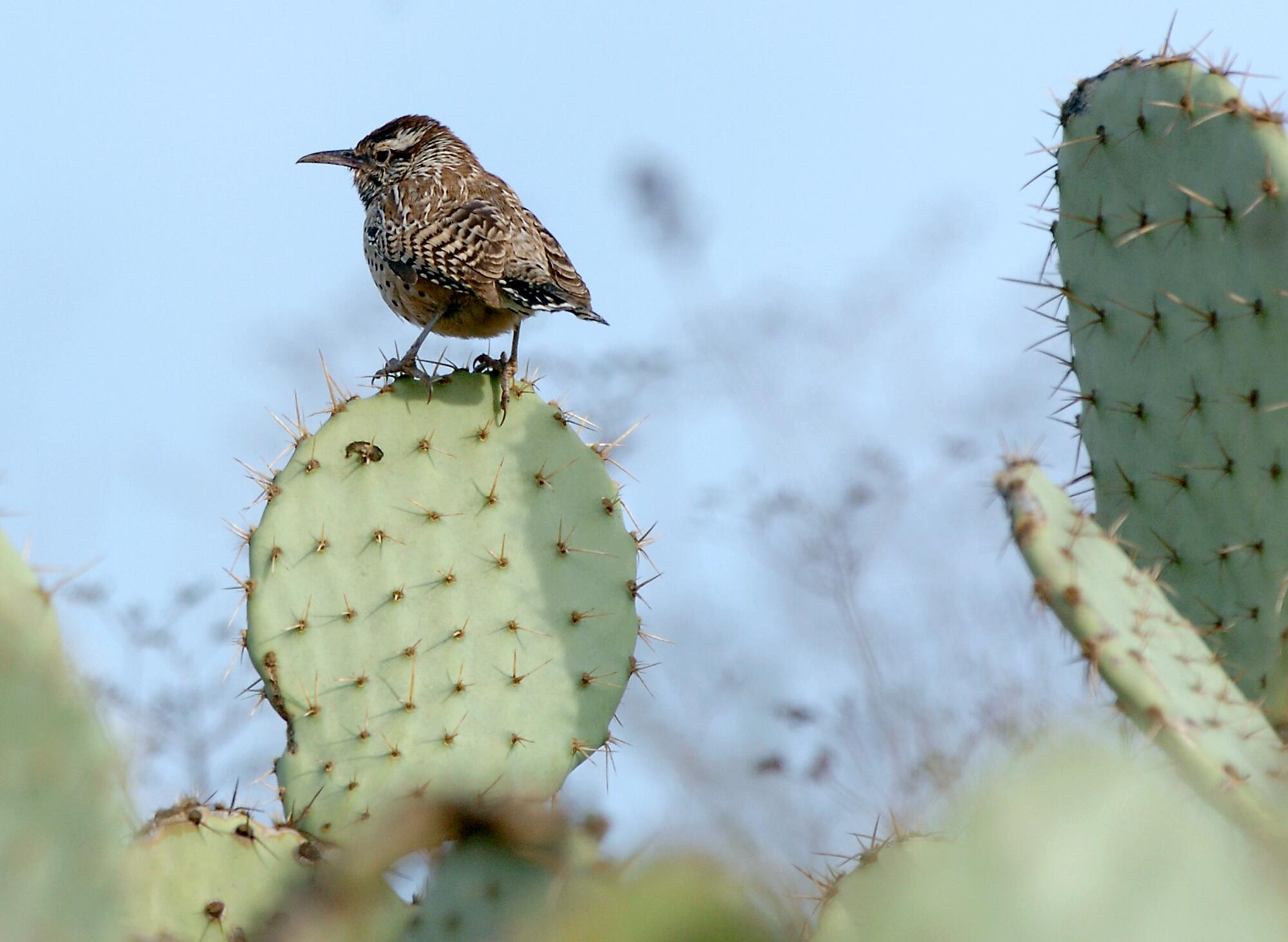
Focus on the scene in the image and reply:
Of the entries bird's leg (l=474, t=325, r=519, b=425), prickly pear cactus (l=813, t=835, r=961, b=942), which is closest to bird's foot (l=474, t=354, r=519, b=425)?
bird's leg (l=474, t=325, r=519, b=425)

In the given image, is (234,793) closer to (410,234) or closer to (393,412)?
(393,412)

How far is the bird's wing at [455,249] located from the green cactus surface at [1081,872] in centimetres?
228

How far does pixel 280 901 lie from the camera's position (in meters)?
2.12

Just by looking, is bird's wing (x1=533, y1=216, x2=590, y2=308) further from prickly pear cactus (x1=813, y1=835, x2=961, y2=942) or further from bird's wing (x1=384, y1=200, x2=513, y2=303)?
prickly pear cactus (x1=813, y1=835, x2=961, y2=942)

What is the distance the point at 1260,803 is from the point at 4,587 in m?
1.28

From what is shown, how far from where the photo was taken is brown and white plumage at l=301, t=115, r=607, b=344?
340cm

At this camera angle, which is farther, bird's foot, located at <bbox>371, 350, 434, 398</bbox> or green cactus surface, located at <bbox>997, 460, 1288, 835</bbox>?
bird's foot, located at <bbox>371, 350, 434, 398</bbox>

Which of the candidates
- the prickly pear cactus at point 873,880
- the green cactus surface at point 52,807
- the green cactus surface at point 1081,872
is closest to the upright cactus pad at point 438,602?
the prickly pear cactus at point 873,880

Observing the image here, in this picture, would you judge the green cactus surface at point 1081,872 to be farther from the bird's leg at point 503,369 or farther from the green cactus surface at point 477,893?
the bird's leg at point 503,369

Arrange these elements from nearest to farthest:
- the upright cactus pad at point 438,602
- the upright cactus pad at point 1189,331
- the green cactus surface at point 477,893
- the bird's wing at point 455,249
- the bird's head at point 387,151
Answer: the green cactus surface at point 477,893
the upright cactus pad at point 1189,331
the upright cactus pad at point 438,602
the bird's wing at point 455,249
the bird's head at point 387,151

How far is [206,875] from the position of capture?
2117 mm

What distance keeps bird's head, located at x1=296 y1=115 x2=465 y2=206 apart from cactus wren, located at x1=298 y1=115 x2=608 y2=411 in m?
0.29

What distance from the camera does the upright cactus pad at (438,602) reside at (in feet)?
8.25

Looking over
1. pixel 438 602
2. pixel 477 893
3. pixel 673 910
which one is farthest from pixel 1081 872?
pixel 438 602
